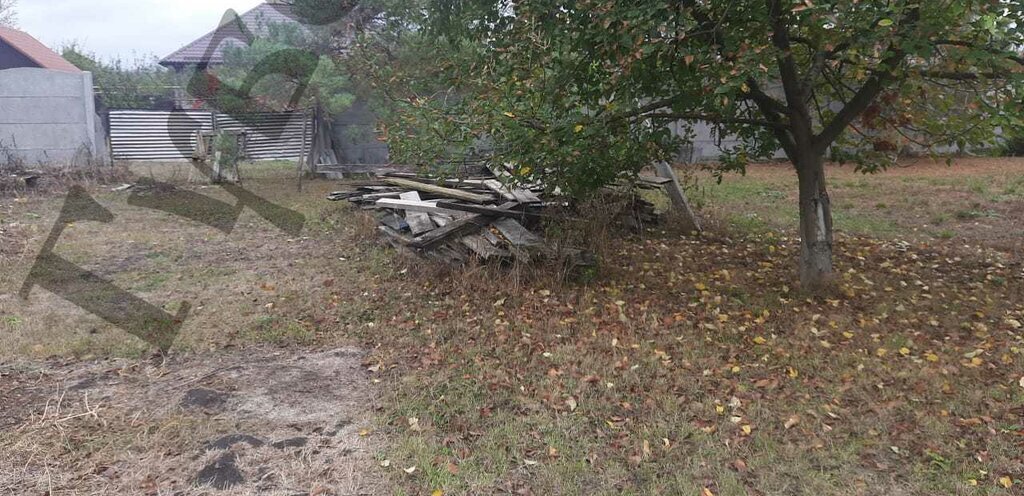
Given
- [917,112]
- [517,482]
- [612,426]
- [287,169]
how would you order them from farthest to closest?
1. [287,169]
2. [917,112]
3. [612,426]
4. [517,482]

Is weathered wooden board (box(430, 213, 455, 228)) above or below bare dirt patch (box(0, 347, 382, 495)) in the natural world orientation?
above

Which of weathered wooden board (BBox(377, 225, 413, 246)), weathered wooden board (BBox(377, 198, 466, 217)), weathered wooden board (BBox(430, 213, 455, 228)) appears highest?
weathered wooden board (BBox(377, 198, 466, 217))

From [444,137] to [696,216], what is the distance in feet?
15.8

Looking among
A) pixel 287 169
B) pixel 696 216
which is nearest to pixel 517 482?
pixel 696 216

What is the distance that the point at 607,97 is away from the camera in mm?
5094

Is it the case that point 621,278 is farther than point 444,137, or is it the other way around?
point 621,278

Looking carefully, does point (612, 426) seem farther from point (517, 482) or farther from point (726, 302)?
point (726, 302)

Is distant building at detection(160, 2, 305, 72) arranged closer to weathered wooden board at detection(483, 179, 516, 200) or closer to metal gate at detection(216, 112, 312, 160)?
metal gate at detection(216, 112, 312, 160)

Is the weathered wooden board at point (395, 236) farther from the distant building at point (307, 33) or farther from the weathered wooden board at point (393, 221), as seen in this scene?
the distant building at point (307, 33)

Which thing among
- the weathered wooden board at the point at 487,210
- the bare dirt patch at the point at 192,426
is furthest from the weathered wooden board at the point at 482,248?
the bare dirt patch at the point at 192,426

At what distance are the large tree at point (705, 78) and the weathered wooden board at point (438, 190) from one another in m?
1.34

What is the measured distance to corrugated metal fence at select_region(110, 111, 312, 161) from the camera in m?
15.5

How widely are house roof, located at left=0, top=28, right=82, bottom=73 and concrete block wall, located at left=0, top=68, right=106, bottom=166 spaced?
3320 millimetres

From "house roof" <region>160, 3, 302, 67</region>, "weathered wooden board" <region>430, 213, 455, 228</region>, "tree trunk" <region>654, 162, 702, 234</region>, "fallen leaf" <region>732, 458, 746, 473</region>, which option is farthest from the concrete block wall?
"fallen leaf" <region>732, 458, 746, 473</region>
